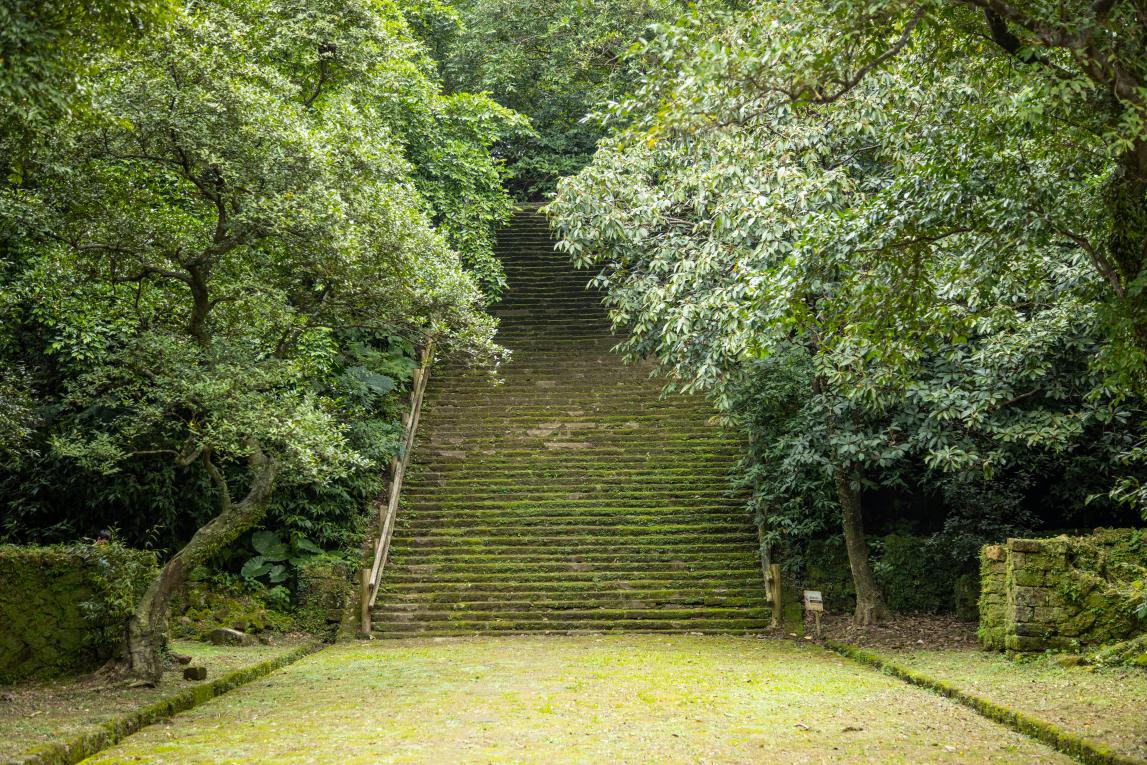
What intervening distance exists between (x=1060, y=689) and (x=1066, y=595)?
2.17 metres

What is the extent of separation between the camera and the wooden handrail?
44.0 ft

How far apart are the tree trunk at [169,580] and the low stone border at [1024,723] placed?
634cm

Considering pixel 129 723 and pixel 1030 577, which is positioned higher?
pixel 1030 577

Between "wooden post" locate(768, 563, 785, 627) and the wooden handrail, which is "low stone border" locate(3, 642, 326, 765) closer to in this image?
the wooden handrail

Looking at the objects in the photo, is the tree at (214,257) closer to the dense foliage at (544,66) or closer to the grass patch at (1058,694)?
the grass patch at (1058,694)

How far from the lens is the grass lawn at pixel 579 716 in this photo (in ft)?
20.6

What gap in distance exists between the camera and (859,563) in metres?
12.9

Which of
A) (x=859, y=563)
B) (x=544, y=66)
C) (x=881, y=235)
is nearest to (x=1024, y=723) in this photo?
(x=881, y=235)

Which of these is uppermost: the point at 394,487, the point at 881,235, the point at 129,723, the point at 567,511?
the point at 881,235

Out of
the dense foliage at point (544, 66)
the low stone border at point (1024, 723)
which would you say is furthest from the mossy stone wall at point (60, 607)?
the dense foliage at point (544, 66)

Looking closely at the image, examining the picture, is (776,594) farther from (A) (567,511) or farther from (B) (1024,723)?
(B) (1024,723)

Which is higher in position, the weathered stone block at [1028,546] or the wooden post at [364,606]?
the weathered stone block at [1028,546]

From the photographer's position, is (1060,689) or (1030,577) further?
(1030,577)

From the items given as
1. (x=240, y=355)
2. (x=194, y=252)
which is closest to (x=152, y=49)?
(x=194, y=252)
